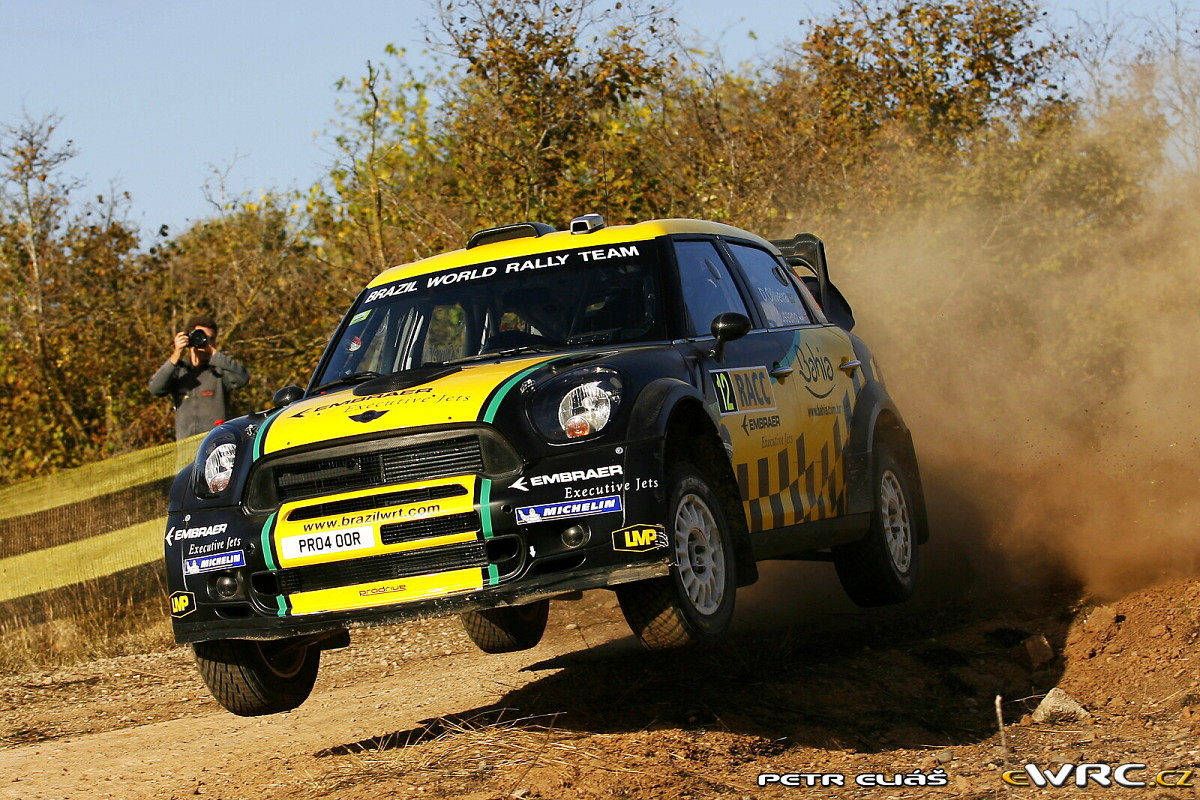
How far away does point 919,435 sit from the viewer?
1229cm

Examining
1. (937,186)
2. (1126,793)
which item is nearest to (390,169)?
(937,186)

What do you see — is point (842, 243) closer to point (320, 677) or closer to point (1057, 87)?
point (1057, 87)

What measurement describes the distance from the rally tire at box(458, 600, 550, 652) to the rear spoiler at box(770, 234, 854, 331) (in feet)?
8.42

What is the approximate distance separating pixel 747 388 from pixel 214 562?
247 cm

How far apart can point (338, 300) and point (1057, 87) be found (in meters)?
10.0

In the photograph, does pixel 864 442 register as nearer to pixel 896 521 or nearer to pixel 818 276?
pixel 896 521

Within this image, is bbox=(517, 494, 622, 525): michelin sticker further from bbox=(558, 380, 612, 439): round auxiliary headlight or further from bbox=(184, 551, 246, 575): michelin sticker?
bbox=(184, 551, 246, 575): michelin sticker

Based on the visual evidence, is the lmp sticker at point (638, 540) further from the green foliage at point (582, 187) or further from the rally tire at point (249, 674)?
the green foliage at point (582, 187)

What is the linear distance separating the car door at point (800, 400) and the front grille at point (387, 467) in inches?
60.8

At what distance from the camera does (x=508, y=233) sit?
292 inches

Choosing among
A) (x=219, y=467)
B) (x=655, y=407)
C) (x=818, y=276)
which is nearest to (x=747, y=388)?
(x=655, y=407)

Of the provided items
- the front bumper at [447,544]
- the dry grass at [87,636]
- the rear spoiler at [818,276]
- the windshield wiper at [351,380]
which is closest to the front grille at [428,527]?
the front bumper at [447,544]

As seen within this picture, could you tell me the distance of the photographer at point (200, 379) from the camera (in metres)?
10.8

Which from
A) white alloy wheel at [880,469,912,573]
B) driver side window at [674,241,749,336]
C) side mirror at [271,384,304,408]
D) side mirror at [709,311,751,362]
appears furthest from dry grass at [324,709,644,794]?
white alloy wheel at [880,469,912,573]
